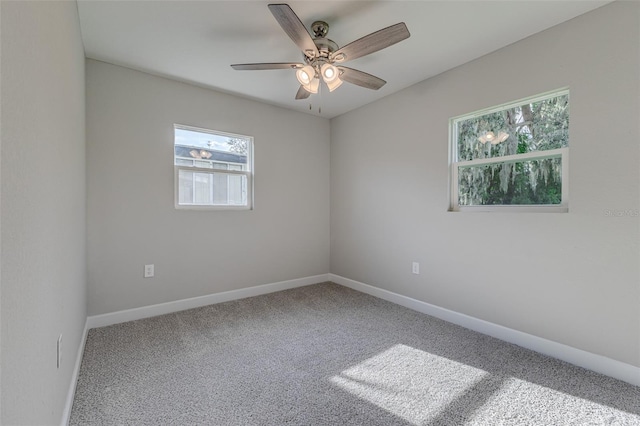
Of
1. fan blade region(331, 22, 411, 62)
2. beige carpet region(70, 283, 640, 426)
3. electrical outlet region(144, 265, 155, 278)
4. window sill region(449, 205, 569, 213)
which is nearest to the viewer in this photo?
beige carpet region(70, 283, 640, 426)

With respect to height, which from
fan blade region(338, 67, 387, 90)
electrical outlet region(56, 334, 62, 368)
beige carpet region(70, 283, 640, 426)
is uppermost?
fan blade region(338, 67, 387, 90)

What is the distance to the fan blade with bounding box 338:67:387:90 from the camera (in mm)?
2234

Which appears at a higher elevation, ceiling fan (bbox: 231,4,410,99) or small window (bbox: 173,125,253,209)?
ceiling fan (bbox: 231,4,410,99)

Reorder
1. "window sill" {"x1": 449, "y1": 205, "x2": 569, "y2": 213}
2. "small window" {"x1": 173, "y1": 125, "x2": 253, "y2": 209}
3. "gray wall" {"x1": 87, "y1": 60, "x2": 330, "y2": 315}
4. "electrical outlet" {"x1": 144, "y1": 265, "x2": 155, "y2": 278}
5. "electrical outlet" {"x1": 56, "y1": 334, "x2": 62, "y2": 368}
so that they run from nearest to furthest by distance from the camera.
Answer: "electrical outlet" {"x1": 56, "y1": 334, "x2": 62, "y2": 368} < "window sill" {"x1": 449, "y1": 205, "x2": 569, "y2": 213} < "gray wall" {"x1": 87, "y1": 60, "x2": 330, "y2": 315} < "electrical outlet" {"x1": 144, "y1": 265, "x2": 155, "y2": 278} < "small window" {"x1": 173, "y1": 125, "x2": 253, "y2": 209}

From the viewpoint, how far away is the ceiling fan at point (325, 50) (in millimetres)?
1720

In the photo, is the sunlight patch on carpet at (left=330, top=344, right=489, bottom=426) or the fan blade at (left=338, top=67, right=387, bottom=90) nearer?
the sunlight patch on carpet at (left=330, top=344, right=489, bottom=426)

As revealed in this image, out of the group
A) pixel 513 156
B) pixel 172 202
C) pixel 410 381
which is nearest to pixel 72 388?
pixel 172 202

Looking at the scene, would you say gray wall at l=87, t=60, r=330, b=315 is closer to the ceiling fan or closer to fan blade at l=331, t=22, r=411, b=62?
the ceiling fan

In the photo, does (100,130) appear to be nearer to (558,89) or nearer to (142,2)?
(142,2)

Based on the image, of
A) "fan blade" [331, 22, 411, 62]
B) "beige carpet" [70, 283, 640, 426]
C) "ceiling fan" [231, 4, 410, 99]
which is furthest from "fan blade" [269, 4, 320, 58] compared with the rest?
"beige carpet" [70, 283, 640, 426]

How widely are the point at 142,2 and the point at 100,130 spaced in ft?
4.12

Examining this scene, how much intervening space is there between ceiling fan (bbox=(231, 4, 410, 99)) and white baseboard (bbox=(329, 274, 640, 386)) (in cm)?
223

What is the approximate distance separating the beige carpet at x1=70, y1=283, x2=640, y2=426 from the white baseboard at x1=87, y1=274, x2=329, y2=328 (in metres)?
0.11

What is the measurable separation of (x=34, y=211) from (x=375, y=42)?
1923mm
